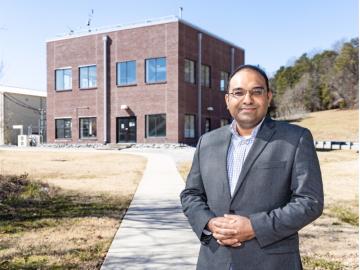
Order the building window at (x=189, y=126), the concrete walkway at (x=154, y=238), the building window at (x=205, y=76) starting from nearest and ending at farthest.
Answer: the concrete walkway at (x=154, y=238) < the building window at (x=189, y=126) < the building window at (x=205, y=76)

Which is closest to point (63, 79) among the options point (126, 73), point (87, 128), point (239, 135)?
point (87, 128)

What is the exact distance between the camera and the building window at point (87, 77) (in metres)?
36.1

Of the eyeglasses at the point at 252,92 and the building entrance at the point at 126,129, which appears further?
the building entrance at the point at 126,129

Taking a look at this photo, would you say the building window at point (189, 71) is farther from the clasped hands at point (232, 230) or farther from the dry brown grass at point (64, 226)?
the clasped hands at point (232, 230)

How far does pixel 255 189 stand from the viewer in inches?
88.8

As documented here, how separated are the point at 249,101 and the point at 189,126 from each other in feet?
103

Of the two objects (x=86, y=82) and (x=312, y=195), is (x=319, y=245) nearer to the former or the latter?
(x=312, y=195)

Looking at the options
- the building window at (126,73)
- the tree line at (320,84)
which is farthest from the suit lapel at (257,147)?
the tree line at (320,84)

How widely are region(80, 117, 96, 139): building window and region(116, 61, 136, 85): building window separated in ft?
14.2

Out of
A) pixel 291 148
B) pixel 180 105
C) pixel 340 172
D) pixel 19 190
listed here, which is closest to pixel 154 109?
pixel 180 105

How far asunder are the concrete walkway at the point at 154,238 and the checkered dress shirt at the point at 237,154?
9.46 feet

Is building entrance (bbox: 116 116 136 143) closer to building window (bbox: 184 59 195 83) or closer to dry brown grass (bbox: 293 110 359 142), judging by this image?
building window (bbox: 184 59 195 83)

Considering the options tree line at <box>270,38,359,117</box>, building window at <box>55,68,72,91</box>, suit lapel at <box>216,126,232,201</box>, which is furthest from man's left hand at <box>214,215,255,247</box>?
tree line at <box>270,38,359,117</box>

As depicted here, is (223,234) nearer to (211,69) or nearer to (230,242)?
(230,242)
